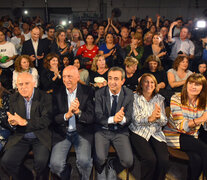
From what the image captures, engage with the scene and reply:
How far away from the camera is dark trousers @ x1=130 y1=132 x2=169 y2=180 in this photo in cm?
258

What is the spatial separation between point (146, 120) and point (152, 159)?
53 cm

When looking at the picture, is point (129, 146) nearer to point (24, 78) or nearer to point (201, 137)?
point (201, 137)

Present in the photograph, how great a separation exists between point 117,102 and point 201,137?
1.38 metres

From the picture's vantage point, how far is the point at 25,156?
104 inches

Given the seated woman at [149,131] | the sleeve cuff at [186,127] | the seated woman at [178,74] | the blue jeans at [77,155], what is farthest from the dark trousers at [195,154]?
the seated woman at [178,74]

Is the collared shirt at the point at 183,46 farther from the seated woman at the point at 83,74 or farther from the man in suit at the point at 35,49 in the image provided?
the man in suit at the point at 35,49

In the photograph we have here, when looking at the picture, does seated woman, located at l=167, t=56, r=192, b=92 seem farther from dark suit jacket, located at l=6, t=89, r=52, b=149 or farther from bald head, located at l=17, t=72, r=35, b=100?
bald head, located at l=17, t=72, r=35, b=100

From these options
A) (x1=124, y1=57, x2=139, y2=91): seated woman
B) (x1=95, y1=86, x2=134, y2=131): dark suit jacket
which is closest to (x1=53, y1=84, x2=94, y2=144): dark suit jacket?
(x1=95, y1=86, x2=134, y2=131): dark suit jacket

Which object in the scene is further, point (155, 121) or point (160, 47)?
point (160, 47)

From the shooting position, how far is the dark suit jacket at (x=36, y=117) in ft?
8.85

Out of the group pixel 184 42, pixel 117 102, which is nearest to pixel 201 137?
pixel 117 102

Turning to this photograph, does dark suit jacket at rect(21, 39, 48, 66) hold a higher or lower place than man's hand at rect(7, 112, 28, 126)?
higher

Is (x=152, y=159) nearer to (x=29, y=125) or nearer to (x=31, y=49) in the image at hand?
(x=29, y=125)

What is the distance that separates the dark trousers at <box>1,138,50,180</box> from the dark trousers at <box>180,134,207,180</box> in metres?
1.90
